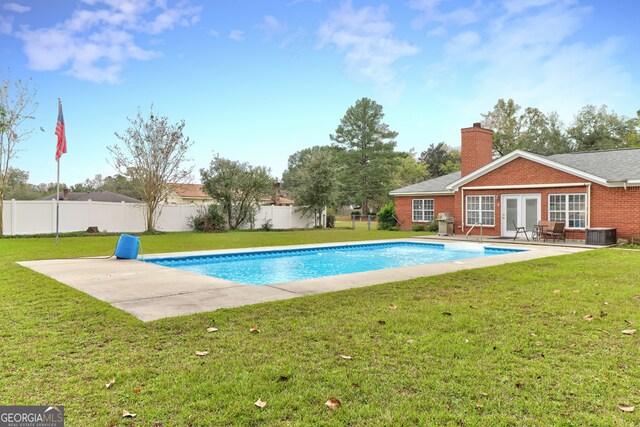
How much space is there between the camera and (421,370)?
3.16 metres

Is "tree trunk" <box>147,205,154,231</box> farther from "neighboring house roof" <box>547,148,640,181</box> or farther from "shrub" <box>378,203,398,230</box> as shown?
"neighboring house roof" <box>547,148,640,181</box>

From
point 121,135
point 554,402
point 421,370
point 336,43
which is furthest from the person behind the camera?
point 121,135

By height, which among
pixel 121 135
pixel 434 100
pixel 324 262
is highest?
pixel 434 100

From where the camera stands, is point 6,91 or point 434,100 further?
point 434,100

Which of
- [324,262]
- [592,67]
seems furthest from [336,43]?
[592,67]

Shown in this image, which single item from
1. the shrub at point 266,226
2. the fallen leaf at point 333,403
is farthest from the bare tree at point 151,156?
the fallen leaf at point 333,403

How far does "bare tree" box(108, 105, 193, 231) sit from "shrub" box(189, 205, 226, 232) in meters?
2.14

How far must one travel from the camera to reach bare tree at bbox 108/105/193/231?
22.8m

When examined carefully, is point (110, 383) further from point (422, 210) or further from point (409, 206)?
point (409, 206)

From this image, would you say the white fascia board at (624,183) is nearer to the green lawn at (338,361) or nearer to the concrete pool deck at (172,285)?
the concrete pool deck at (172,285)

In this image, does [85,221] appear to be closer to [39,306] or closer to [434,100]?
[39,306]

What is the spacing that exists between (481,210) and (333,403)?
1832cm

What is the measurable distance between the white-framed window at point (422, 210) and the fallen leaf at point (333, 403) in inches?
834

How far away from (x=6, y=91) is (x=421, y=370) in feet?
74.3
